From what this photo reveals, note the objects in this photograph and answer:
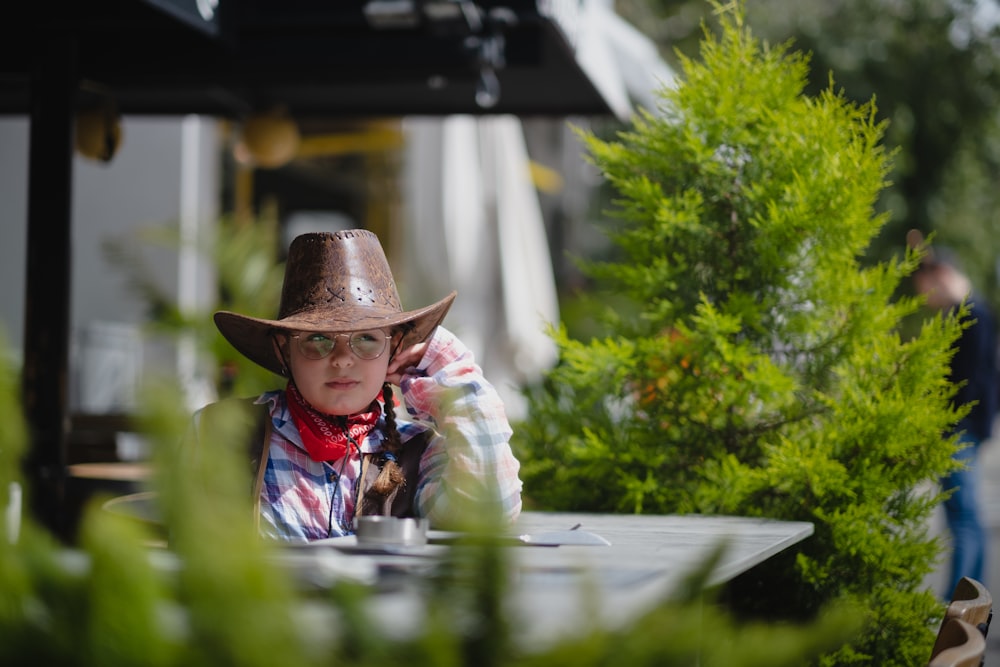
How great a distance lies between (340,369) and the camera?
2.70 metres

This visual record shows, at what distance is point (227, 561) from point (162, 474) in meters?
0.09

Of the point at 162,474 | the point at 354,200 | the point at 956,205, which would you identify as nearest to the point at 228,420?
the point at 162,474

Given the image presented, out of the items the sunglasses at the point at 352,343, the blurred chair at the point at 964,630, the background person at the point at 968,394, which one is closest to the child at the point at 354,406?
the sunglasses at the point at 352,343

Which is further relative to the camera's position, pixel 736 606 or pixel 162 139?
pixel 162 139

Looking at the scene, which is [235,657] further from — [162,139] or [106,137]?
[162,139]

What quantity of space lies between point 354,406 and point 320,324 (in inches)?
7.6

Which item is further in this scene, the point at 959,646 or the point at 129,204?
the point at 129,204

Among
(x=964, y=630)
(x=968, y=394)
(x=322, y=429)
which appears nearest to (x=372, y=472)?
(x=322, y=429)

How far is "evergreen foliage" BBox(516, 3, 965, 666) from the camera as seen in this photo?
3.29m

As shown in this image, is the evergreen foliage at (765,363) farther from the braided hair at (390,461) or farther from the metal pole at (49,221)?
the metal pole at (49,221)

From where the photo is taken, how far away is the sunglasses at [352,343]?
2.68m

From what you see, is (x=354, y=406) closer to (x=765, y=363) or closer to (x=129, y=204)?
(x=765, y=363)

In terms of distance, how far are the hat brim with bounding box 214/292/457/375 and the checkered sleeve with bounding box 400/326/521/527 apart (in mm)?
65

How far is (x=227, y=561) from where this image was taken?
109 cm
